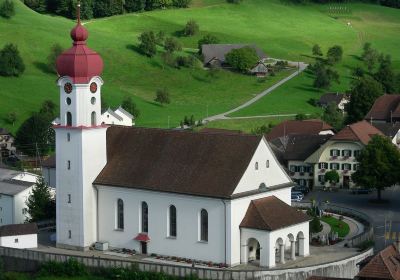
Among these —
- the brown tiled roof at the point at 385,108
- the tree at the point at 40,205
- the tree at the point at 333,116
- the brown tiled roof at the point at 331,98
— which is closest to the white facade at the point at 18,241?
the tree at the point at 40,205

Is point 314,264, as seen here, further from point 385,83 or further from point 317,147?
point 385,83

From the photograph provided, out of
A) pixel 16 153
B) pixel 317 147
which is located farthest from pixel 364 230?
pixel 16 153

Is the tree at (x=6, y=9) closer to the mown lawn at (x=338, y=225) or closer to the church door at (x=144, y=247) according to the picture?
the mown lawn at (x=338, y=225)

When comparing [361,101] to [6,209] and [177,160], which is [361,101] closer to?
[6,209]

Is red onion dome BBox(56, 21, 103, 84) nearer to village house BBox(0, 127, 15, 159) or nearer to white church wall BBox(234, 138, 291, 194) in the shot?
Answer: white church wall BBox(234, 138, 291, 194)

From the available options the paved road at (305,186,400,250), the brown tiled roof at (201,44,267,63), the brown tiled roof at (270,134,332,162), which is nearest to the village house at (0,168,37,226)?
the paved road at (305,186,400,250)

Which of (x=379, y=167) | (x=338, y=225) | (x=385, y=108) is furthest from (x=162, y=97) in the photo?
(x=338, y=225)
